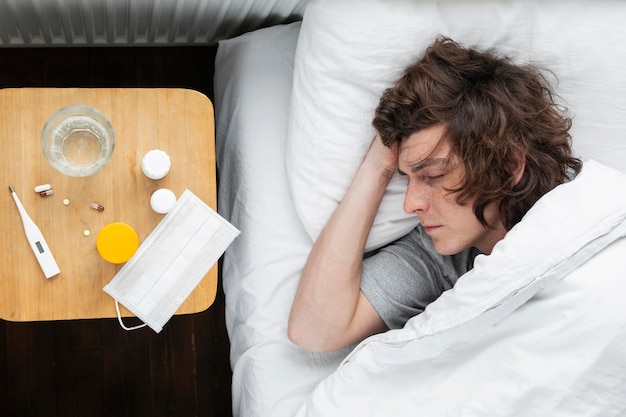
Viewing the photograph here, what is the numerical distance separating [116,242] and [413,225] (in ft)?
1.67

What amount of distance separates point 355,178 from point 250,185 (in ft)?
0.69

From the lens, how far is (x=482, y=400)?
3.39 ft

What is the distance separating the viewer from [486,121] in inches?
40.3

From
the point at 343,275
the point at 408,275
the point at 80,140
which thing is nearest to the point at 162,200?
the point at 80,140

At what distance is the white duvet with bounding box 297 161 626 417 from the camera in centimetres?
98

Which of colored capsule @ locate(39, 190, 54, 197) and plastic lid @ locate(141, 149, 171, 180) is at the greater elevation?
plastic lid @ locate(141, 149, 171, 180)

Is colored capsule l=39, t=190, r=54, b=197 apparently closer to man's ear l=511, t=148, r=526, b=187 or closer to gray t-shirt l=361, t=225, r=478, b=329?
gray t-shirt l=361, t=225, r=478, b=329

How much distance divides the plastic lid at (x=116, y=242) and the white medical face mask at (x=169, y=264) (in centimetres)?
3

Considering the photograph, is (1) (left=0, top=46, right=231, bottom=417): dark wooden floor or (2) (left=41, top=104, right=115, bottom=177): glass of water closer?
(2) (left=41, top=104, right=115, bottom=177): glass of water

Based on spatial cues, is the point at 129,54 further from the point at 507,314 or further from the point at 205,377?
the point at 507,314

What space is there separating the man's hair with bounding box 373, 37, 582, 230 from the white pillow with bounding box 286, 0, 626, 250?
0.06 metres

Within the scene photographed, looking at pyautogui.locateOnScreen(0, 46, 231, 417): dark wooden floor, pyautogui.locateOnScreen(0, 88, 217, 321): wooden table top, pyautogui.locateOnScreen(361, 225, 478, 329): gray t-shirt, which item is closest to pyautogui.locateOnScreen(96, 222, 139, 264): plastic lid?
pyautogui.locateOnScreen(0, 88, 217, 321): wooden table top

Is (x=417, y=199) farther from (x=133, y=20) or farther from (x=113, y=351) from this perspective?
(x=113, y=351)

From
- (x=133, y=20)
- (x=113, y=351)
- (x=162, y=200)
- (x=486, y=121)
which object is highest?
(x=133, y=20)
